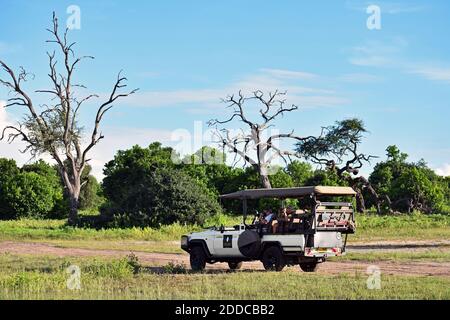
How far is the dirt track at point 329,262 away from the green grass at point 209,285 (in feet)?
6.28

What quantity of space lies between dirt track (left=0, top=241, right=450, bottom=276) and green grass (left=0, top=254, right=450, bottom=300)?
191 centimetres

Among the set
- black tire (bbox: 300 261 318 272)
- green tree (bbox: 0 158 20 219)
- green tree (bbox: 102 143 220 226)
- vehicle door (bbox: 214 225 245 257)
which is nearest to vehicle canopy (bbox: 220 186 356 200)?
vehicle door (bbox: 214 225 245 257)

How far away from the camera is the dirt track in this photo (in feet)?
69.8

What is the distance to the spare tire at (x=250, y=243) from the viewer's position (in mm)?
21109

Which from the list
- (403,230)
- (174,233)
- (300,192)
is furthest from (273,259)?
(403,230)

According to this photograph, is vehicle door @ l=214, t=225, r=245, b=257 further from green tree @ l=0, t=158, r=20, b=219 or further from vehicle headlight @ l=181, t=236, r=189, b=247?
green tree @ l=0, t=158, r=20, b=219

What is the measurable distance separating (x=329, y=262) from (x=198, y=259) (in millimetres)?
5176

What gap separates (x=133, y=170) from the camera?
6662 cm

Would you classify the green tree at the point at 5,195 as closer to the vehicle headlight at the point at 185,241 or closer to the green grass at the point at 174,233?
the green grass at the point at 174,233

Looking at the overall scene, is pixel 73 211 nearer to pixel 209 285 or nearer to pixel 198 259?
pixel 198 259

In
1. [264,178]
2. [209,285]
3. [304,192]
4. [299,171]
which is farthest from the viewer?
[299,171]

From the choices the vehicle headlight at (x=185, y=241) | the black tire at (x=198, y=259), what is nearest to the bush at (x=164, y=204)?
the vehicle headlight at (x=185, y=241)

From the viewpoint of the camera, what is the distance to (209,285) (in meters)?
16.7
